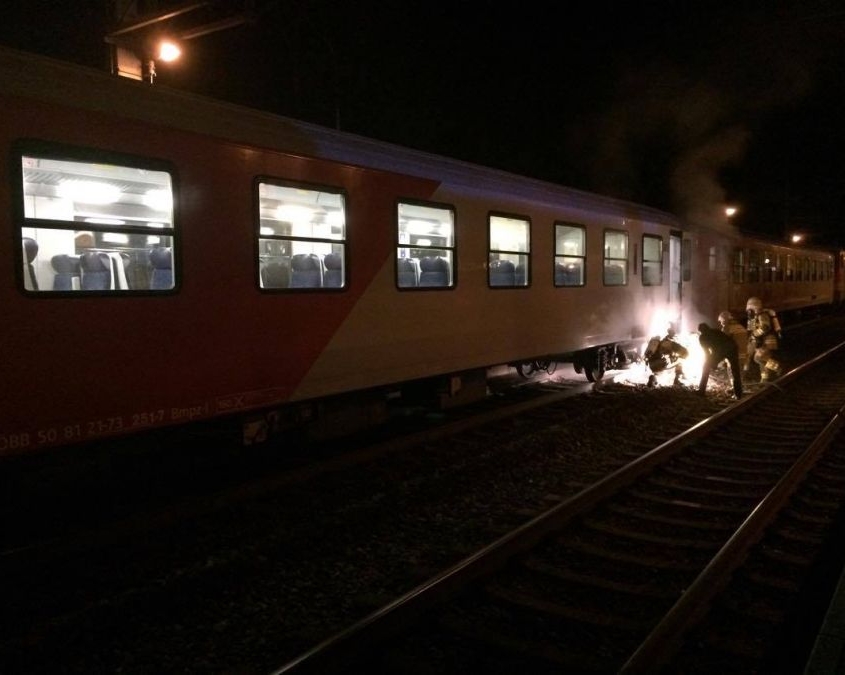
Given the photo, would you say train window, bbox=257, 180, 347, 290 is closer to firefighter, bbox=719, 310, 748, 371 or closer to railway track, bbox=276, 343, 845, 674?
railway track, bbox=276, 343, 845, 674

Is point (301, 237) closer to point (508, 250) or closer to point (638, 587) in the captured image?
point (508, 250)

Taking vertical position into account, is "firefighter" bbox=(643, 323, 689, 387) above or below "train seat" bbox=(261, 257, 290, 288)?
below

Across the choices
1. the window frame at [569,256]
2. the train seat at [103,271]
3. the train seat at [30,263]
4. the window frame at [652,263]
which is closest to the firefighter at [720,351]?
the window frame at [569,256]

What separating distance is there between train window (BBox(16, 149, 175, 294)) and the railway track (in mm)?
2895

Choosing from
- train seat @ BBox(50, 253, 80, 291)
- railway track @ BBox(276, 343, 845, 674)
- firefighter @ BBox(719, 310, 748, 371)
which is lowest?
railway track @ BBox(276, 343, 845, 674)

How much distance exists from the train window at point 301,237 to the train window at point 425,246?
33.2 inches

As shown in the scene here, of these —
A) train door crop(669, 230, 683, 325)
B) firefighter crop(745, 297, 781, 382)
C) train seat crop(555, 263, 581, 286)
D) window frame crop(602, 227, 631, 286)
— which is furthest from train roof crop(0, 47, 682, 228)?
train door crop(669, 230, 683, 325)

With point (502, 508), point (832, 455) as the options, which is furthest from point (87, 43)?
point (832, 455)

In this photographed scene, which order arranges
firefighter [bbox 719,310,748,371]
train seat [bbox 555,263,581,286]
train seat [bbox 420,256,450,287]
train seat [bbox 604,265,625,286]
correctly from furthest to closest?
1. train seat [bbox 604,265,625,286]
2. firefighter [bbox 719,310,748,371]
3. train seat [bbox 555,263,581,286]
4. train seat [bbox 420,256,450,287]

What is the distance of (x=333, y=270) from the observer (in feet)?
22.1

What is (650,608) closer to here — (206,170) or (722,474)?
(722,474)

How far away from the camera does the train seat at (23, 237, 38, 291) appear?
454 cm

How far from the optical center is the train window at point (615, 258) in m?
11.4

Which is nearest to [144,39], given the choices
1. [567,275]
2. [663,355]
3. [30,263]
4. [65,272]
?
[65,272]
